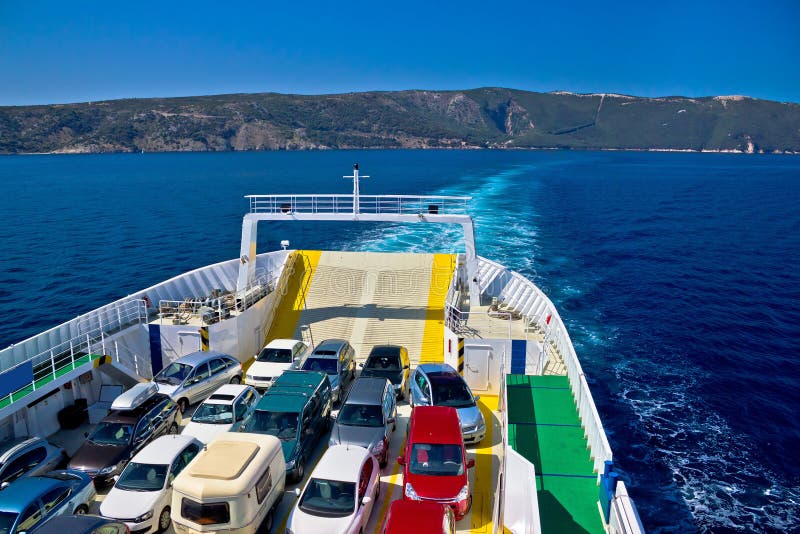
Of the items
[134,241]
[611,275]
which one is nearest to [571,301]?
[611,275]

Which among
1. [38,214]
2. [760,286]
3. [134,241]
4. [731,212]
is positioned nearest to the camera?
[760,286]

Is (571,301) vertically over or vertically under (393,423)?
under

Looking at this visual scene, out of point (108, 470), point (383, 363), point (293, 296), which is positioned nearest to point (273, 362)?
point (383, 363)

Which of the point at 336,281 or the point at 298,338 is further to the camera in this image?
the point at 336,281

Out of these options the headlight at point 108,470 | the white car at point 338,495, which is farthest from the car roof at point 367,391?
the headlight at point 108,470

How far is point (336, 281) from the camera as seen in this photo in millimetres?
20875

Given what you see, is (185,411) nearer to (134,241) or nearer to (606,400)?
(606,400)

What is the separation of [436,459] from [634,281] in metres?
29.8

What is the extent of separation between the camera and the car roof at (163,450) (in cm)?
955

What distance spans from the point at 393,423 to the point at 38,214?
62862 millimetres

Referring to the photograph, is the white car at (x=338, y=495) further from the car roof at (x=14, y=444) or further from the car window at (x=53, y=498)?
the car roof at (x=14, y=444)

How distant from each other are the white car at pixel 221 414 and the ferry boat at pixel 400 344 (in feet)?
7.12

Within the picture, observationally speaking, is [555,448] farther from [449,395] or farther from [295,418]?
[295,418]

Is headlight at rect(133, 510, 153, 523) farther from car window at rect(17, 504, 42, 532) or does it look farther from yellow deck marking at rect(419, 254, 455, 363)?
yellow deck marking at rect(419, 254, 455, 363)
